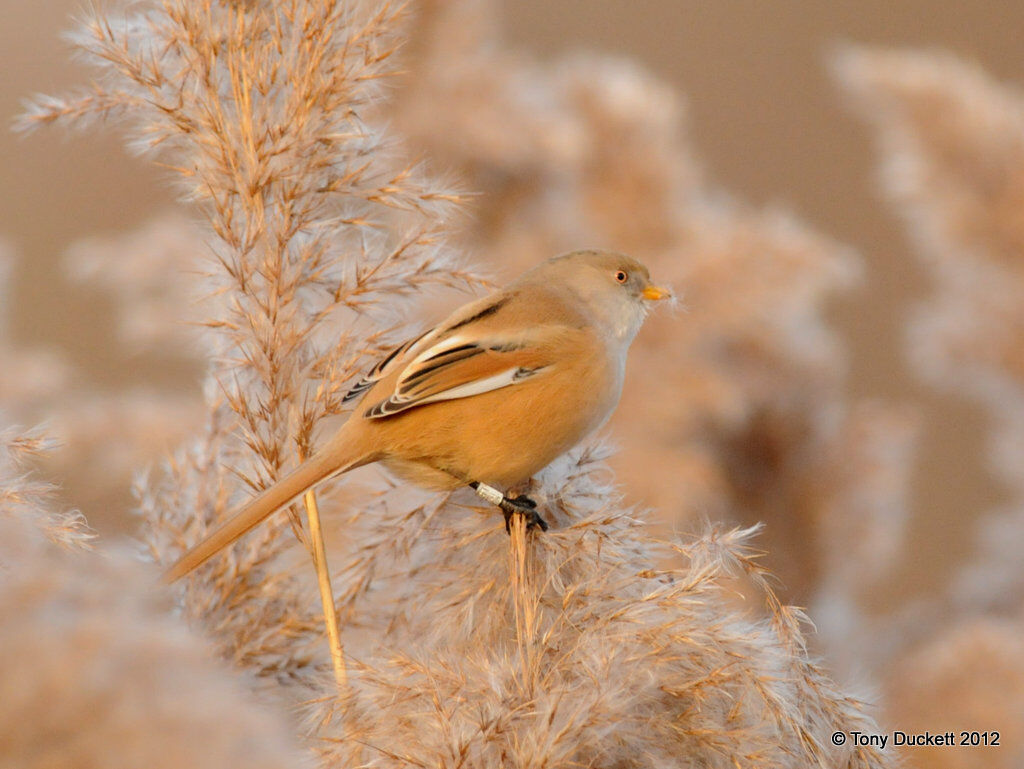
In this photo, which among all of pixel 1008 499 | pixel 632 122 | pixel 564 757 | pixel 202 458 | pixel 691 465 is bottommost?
pixel 564 757

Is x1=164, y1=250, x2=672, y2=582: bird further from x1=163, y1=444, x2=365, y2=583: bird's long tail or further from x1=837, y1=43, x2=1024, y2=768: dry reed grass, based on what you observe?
x1=837, y1=43, x2=1024, y2=768: dry reed grass

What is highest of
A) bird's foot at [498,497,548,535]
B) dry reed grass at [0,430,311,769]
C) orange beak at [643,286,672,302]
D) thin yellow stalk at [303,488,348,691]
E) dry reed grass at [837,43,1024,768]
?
dry reed grass at [837,43,1024,768]

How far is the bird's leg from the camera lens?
3.30 ft

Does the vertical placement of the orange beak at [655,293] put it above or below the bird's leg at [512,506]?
above

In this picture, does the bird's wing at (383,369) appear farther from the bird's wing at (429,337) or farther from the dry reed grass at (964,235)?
the dry reed grass at (964,235)

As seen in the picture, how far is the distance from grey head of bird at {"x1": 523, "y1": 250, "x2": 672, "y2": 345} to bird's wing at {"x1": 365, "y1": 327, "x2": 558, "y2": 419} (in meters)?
0.12

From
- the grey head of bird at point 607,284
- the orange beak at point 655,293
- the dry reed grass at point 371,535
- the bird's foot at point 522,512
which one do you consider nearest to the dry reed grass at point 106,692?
the dry reed grass at point 371,535

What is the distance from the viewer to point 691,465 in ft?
4.95

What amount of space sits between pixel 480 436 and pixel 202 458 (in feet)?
1.04

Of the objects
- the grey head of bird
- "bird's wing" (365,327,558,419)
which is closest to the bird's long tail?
"bird's wing" (365,327,558,419)

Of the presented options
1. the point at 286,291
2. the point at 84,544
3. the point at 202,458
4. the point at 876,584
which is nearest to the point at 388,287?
the point at 286,291

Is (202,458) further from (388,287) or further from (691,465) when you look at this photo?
(691,465)

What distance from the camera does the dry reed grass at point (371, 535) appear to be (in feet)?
2.59

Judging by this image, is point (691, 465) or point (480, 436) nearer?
point (480, 436)
